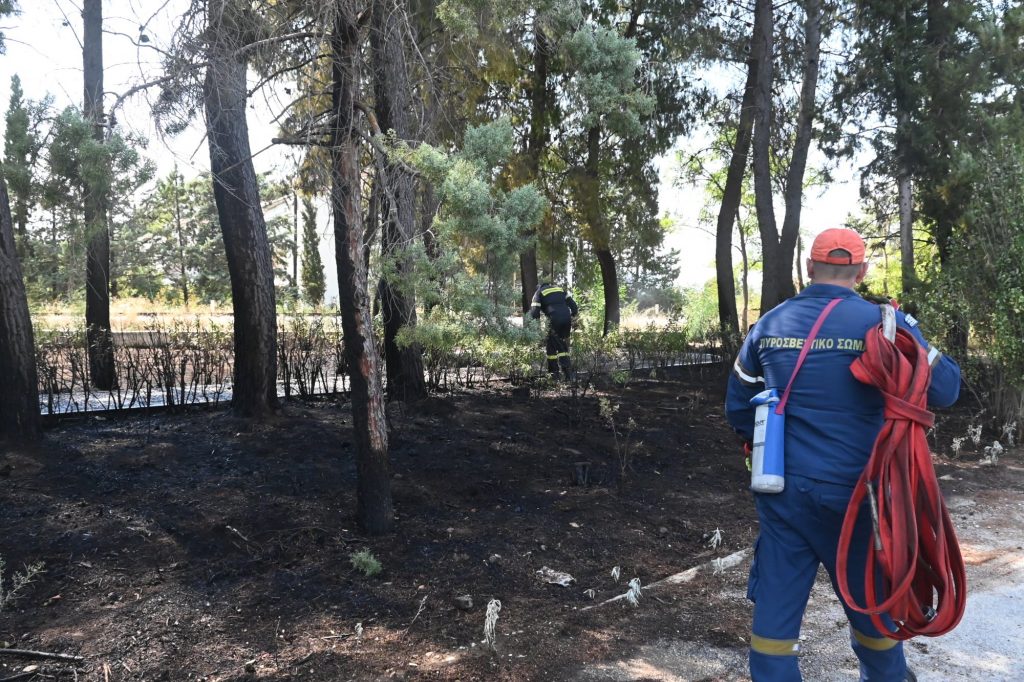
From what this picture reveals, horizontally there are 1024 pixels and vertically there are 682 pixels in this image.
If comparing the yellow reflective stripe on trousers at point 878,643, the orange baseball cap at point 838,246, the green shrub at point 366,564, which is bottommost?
the green shrub at point 366,564

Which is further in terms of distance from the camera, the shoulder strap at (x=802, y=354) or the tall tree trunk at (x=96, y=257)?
the tall tree trunk at (x=96, y=257)

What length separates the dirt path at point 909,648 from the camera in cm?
323

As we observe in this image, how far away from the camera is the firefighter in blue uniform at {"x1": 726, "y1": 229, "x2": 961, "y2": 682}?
249 cm

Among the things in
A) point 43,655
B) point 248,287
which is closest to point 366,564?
point 43,655

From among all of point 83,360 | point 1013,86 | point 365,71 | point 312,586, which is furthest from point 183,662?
point 1013,86

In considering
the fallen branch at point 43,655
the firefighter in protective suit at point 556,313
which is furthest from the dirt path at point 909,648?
the firefighter in protective suit at point 556,313

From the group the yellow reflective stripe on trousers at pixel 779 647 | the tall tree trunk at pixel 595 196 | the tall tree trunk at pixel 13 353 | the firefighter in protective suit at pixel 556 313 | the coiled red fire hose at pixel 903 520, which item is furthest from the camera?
the tall tree trunk at pixel 595 196

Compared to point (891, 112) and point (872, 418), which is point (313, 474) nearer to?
point (872, 418)

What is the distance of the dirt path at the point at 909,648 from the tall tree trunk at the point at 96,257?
6595 mm

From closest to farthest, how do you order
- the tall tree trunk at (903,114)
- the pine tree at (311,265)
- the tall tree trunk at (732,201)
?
1. the tall tree trunk at (903,114)
2. the tall tree trunk at (732,201)
3. the pine tree at (311,265)

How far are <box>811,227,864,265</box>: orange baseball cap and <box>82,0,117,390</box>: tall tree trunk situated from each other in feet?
22.4

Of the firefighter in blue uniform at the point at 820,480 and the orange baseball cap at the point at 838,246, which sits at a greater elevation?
the orange baseball cap at the point at 838,246

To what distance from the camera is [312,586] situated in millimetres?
4031

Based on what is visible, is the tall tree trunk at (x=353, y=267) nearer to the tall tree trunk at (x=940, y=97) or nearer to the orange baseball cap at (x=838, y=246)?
the orange baseball cap at (x=838, y=246)
